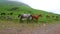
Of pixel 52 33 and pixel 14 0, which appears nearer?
pixel 52 33

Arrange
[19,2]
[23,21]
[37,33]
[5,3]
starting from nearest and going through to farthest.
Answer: [37,33] < [23,21] < [5,3] < [19,2]

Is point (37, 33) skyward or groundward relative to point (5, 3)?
skyward

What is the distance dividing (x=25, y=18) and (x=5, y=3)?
23.8 meters

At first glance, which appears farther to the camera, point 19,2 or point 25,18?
point 19,2

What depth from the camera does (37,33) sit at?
18.9 m

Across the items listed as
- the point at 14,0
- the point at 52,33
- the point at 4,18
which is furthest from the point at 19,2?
the point at 52,33

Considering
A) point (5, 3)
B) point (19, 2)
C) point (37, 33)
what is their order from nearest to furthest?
point (37, 33) < point (5, 3) < point (19, 2)

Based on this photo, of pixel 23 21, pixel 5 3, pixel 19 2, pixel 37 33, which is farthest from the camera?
pixel 19 2

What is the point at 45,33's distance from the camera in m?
19.1

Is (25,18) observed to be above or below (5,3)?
above

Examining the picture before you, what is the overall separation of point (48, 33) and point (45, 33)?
32 centimetres

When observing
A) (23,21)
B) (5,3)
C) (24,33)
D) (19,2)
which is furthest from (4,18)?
(19,2)

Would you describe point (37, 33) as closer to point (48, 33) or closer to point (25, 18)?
point (48, 33)

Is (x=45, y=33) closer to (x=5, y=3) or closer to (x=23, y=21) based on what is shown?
(x=23, y=21)
